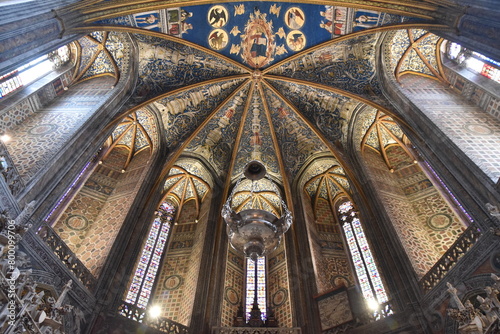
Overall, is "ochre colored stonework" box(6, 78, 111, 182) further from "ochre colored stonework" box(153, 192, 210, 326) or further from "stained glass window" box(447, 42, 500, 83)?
"stained glass window" box(447, 42, 500, 83)

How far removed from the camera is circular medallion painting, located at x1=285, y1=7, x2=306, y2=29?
35.1 feet

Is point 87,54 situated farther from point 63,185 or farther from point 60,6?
point 63,185

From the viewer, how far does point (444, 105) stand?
9.25m

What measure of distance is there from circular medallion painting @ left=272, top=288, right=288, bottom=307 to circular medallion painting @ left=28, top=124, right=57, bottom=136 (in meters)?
7.59

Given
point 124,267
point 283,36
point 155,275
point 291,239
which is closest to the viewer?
point 124,267

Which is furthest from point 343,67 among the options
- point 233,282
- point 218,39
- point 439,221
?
point 233,282

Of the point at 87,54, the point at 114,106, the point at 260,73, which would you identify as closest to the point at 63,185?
the point at 114,106

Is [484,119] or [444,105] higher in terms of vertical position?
[444,105]

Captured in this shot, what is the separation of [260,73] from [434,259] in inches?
317

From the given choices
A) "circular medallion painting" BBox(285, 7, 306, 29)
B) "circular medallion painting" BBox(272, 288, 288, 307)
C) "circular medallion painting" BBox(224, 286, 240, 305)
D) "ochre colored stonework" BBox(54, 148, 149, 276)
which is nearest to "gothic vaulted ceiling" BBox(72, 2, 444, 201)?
"circular medallion painting" BBox(285, 7, 306, 29)

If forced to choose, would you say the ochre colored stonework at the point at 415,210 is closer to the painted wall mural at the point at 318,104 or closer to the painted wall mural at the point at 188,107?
the painted wall mural at the point at 318,104

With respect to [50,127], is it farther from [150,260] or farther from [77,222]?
[150,260]

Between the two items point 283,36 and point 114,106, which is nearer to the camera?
point 114,106

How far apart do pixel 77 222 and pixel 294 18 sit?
8820 millimetres
